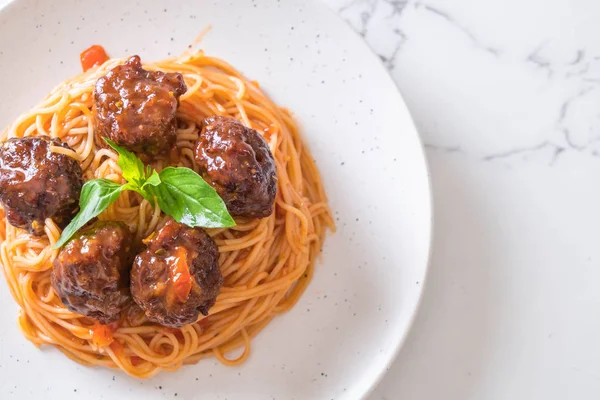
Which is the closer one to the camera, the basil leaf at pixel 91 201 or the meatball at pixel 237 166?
the basil leaf at pixel 91 201

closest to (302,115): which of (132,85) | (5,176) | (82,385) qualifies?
(132,85)

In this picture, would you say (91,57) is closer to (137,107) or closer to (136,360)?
(137,107)

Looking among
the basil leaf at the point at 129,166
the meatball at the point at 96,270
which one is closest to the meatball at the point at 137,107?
the basil leaf at the point at 129,166

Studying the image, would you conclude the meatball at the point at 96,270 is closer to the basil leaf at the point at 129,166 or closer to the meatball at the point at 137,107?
the basil leaf at the point at 129,166

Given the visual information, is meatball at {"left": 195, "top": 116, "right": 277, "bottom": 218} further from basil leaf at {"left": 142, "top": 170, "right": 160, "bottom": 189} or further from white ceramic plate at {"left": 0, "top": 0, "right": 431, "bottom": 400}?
white ceramic plate at {"left": 0, "top": 0, "right": 431, "bottom": 400}

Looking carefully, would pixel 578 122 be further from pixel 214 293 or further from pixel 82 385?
pixel 82 385

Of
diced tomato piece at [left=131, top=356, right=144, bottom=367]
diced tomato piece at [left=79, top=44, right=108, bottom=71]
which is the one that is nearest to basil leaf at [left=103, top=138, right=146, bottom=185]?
diced tomato piece at [left=79, top=44, right=108, bottom=71]

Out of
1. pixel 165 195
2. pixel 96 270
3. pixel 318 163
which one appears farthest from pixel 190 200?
pixel 318 163
